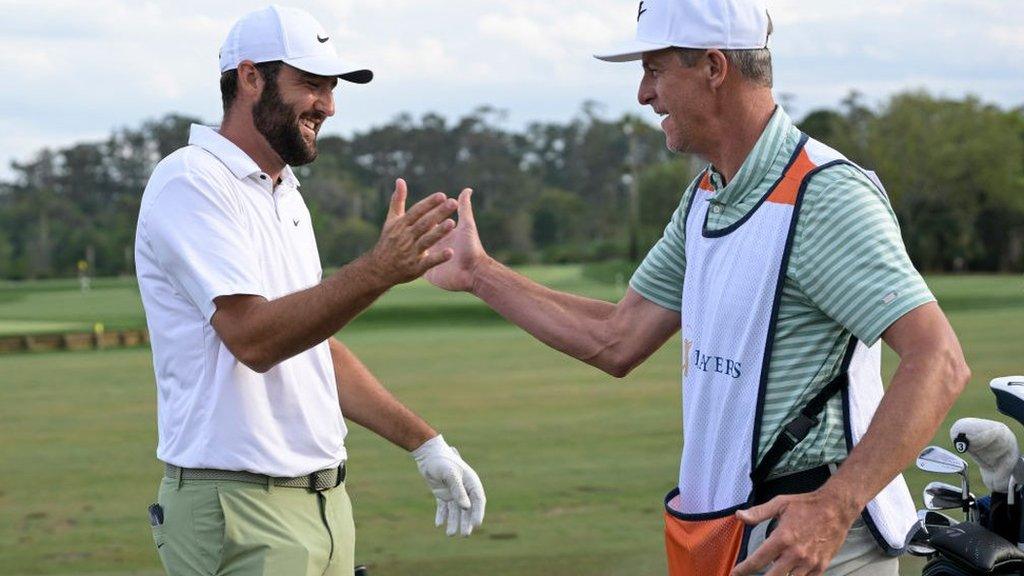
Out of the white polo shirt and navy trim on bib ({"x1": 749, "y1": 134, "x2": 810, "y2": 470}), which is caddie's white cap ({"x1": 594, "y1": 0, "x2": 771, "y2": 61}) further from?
the white polo shirt

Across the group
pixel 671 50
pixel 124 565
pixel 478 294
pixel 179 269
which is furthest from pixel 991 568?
pixel 124 565

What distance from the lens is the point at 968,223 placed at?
82125mm

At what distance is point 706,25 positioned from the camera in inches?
131

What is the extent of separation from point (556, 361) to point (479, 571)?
16151 mm

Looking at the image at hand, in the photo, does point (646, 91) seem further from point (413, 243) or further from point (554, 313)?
point (554, 313)

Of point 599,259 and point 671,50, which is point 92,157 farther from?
point 671,50

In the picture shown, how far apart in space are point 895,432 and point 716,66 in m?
0.94

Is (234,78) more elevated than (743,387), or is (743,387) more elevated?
(234,78)

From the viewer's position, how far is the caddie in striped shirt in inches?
114

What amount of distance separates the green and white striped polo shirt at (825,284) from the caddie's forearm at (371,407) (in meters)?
1.55

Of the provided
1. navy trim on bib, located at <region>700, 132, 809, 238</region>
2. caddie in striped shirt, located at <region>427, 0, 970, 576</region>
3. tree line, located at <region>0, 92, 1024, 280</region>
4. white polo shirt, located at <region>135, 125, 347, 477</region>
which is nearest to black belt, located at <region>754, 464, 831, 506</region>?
caddie in striped shirt, located at <region>427, 0, 970, 576</region>

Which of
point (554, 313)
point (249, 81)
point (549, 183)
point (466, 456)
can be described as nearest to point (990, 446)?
point (554, 313)

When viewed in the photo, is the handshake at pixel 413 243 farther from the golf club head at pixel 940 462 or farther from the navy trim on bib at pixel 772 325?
the golf club head at pixel 940 462

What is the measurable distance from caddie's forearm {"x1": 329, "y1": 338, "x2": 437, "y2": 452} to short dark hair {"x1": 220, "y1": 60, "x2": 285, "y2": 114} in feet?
2.56
